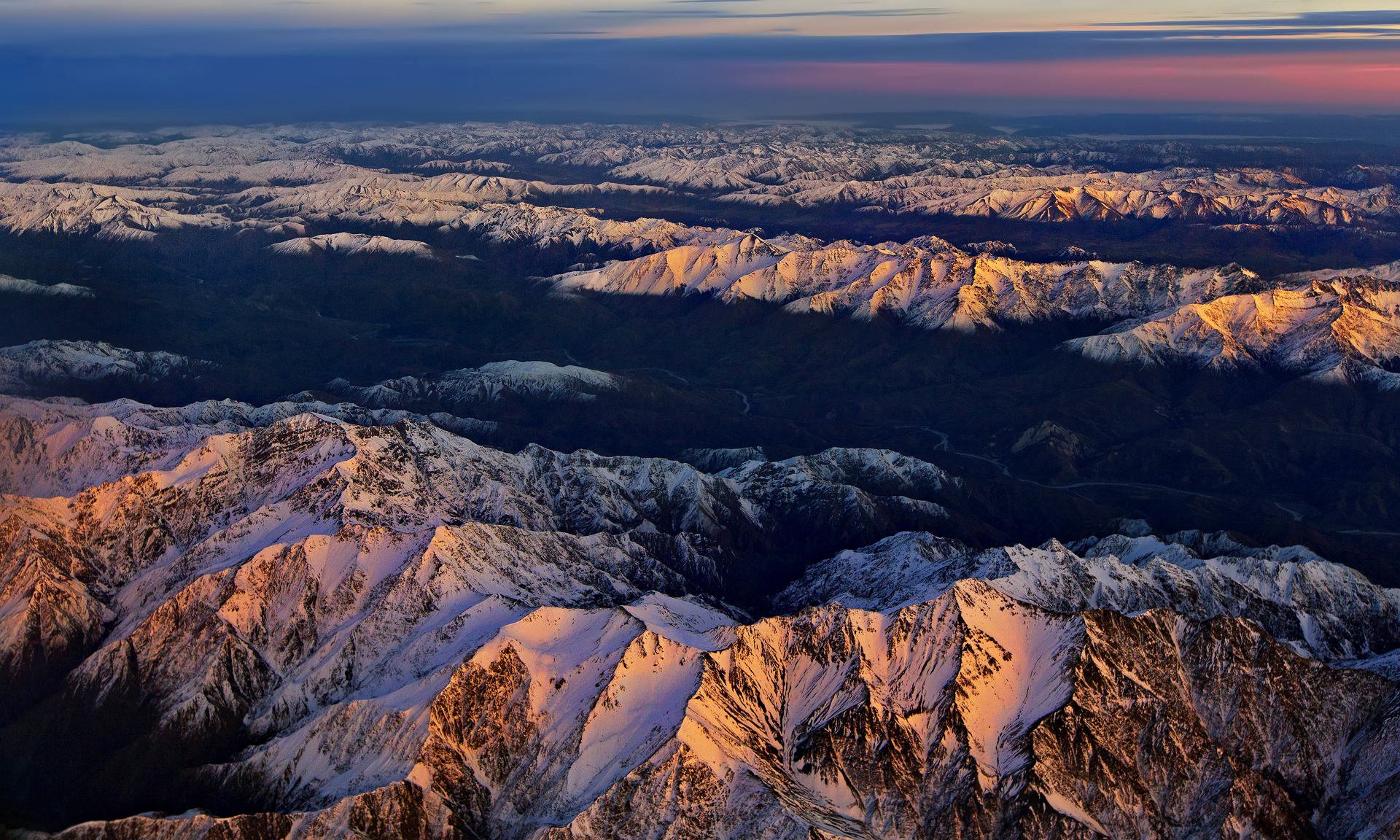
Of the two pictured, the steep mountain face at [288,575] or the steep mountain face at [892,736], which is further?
the steep mountain face at [288,575]

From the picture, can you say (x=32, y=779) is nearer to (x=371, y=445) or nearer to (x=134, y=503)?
(x=134, y=503)

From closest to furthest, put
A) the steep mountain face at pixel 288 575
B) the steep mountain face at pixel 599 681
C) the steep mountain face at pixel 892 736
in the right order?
the steep mountain face at pixel 892 736, the steep mountain face at pixel 599 681, the steep mountain face at pixel 288 575

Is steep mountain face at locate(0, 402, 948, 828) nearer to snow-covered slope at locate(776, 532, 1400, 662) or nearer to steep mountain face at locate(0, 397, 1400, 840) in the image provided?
steep mountain face at locate(0, 397, 1400, 840)

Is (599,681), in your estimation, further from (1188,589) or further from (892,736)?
(1188,589)

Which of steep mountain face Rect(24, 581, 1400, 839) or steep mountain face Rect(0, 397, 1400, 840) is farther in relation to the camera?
steep mountain face Rect(0, 397, 1400, 840)

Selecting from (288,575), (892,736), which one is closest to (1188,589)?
(892,736)

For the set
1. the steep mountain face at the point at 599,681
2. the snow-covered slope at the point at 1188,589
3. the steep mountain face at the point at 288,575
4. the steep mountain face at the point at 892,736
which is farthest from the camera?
the snow-covered slope at the point at 1188,589

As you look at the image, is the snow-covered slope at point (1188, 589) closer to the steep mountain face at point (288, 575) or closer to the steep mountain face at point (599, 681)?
the steep mountain face at point (599, 681)

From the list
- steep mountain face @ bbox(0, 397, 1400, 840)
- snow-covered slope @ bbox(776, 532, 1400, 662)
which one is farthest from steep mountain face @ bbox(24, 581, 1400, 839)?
snow-covered slope @ bbox(776, 532, 1400, 662)

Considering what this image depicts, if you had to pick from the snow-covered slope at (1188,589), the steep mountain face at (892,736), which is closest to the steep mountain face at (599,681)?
the steep mountain face at (892,736)
